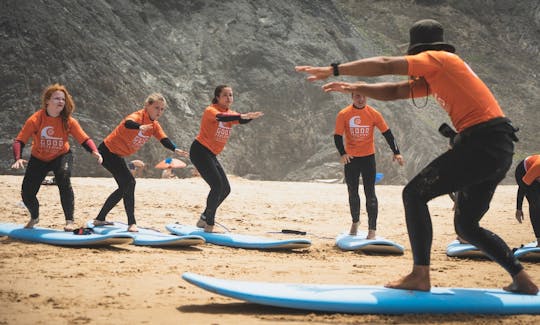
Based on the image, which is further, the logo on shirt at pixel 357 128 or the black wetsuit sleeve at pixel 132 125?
the logo on shirt at pixel 357 128

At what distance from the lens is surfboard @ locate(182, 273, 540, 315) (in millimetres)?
4301

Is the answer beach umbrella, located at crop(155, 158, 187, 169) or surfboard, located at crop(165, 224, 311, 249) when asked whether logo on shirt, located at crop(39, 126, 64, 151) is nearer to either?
surfboard, located at crop(165, 224, 311, 249)

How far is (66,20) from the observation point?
21.1 m

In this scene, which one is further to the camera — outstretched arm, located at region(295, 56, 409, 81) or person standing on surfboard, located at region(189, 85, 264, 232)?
person standing on surfboard, located at region(189, 85, 264, 232)

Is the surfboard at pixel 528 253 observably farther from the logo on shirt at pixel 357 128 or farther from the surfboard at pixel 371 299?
the surfboard at pixel 371 299

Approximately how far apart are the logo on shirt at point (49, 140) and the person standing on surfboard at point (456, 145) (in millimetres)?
4445

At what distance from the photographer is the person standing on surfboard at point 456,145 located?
4.43 meters

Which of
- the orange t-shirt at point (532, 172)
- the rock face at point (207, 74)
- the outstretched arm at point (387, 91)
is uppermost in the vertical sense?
the rock face at point (207, 74)

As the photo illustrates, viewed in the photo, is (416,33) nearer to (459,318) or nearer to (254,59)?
(459,318)

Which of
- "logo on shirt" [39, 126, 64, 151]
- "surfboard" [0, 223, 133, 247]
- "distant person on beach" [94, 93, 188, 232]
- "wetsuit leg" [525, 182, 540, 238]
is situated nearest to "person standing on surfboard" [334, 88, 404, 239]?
"wetsuit leg" [525, 182, 540, 238]

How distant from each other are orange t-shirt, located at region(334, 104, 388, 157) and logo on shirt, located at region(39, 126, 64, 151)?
149 inches

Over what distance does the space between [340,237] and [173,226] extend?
248 cm

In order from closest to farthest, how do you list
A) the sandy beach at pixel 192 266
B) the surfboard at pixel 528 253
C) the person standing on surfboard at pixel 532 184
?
the sandy beach at pixel 192 266 < the surfboard at pixel 528 253 < the person standing on surfboard at pixel 532 184

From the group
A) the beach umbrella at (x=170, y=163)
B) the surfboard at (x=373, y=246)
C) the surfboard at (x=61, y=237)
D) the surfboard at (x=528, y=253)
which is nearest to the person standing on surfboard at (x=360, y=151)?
the surfboard at (x=373, y=246)
